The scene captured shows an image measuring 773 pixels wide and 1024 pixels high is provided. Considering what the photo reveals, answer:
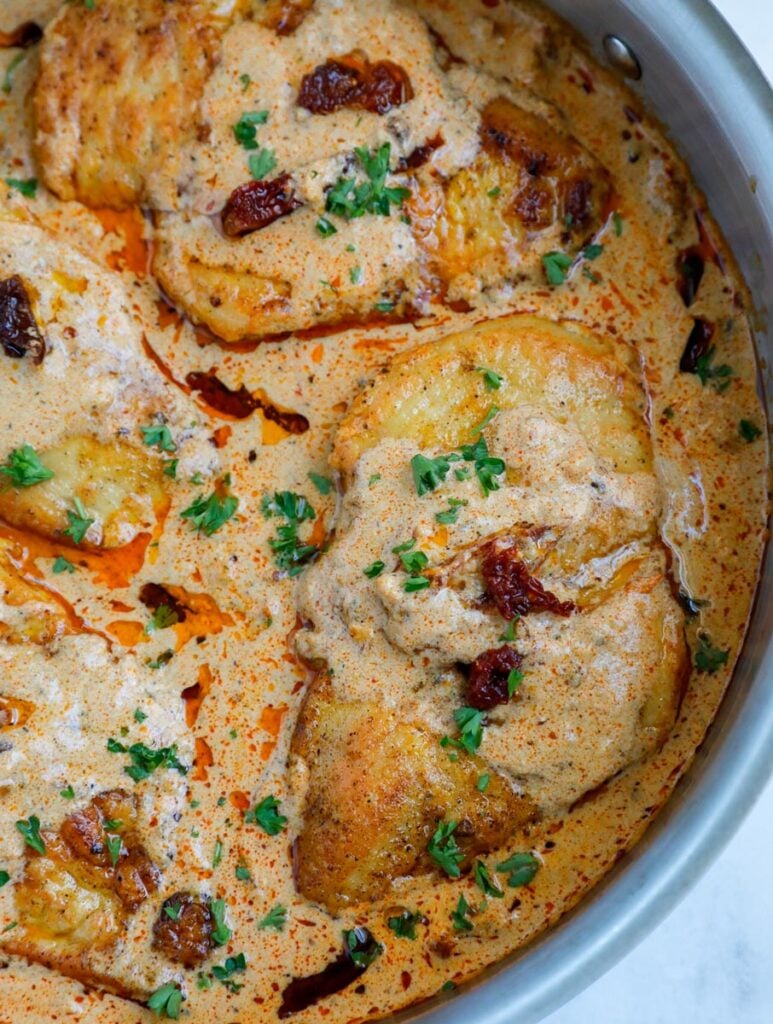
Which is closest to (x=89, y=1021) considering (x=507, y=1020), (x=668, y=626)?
(x=507, y=1020)

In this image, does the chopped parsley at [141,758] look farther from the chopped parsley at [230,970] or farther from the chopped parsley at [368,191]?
the chopped parsley at [368,191]

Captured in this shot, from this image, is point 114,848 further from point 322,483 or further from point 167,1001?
point 322,483

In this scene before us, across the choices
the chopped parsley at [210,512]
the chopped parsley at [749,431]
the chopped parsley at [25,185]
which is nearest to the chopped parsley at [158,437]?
the chopped parsley at [210,512]

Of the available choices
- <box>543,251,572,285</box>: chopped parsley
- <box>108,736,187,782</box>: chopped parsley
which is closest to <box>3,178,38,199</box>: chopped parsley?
<box>543,251,572,285</box>: chopped parsley

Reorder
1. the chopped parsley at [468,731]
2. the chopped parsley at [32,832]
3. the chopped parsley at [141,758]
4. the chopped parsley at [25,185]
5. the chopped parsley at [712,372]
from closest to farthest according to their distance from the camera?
the chopped parsley at [468,731], the chopped parsley at [32,832], the chopped parsley at [141,758], the chopped parsley at [712,372], the chopped parsley at [25,185]

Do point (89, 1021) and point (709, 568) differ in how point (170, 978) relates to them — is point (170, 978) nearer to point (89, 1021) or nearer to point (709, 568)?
point (89, 1021)

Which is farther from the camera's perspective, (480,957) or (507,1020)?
(480,957)

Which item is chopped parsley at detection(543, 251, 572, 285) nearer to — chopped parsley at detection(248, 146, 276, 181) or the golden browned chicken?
chopped parsley at detection(248, 146, 276, 181)
